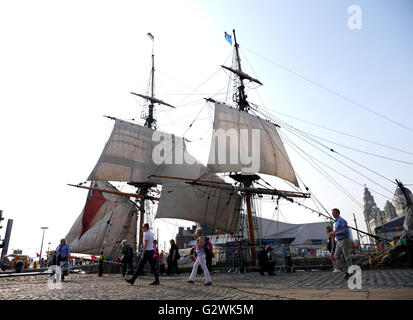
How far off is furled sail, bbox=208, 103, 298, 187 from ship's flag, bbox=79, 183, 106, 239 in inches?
789

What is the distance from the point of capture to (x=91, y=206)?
131 feet

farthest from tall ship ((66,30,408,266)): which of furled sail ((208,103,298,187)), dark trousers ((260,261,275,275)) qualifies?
dark trousers ((260,261,275,275))

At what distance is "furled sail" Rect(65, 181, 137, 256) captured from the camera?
36375 mm

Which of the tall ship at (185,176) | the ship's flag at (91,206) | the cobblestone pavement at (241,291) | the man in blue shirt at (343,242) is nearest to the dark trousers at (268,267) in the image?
the cobblestone pavement at (241,291)

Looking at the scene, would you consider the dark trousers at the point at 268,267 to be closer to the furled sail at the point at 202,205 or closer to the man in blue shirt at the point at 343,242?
the man in blue shirt at the point at 343,242

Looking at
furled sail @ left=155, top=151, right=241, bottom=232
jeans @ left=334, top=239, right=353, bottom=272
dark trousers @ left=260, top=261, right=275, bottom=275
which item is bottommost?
dark trousers @ left=260, top=261, right=275, bottom=275

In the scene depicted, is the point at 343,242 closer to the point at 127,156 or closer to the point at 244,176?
the point at 244,176

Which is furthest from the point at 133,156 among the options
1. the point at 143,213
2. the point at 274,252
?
the point at 274,252

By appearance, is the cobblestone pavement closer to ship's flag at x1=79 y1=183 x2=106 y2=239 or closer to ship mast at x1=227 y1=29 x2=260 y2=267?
ship mast at x1=227 y1=29 x2=260 y2=267

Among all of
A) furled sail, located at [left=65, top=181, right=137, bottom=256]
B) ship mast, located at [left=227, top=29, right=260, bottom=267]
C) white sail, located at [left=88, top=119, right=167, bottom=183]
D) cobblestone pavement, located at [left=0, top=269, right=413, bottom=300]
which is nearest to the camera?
cobblestone pavement, located at [left=0, top=269, right=413, bottom=300]

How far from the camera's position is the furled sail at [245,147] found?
96.9 feet

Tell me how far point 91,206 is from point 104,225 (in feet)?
13.0

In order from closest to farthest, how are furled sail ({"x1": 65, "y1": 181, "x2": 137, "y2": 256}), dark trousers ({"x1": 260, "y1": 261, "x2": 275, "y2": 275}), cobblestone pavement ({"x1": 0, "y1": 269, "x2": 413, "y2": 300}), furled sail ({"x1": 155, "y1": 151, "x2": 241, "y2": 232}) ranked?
cobblestone pavement ({"x1": 0, "y1": 269, "x2": 413, "y2": 300})
dark trousers ({"x1": 260, "y1": 261, "x2": 275, "y2": 275})
furled sail ({"x1": 155, "y1": 151, "x2": 241, "y2": 232})
furled sail ({"x1": 65, "y1": 181, "x2": 137, "y2": 256})
